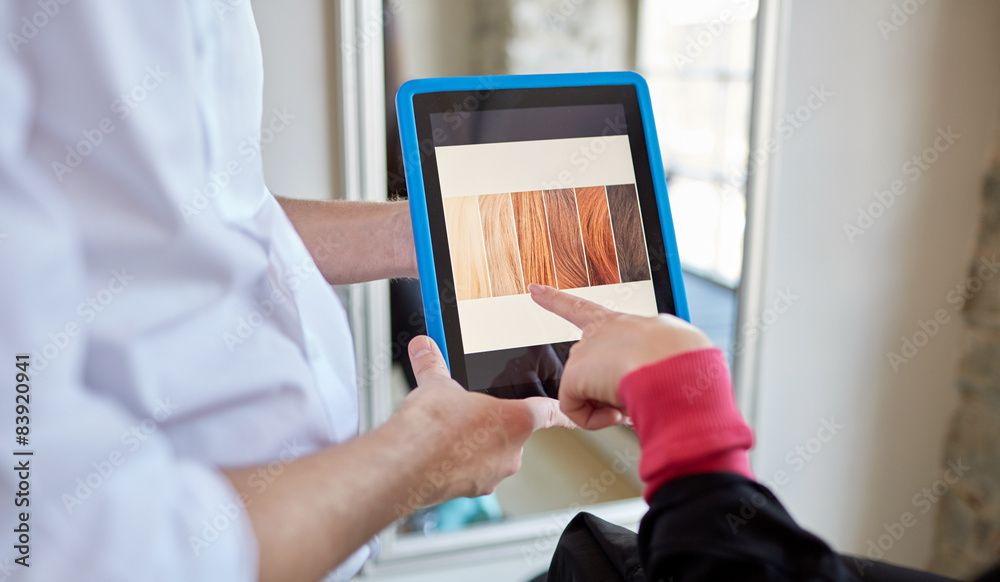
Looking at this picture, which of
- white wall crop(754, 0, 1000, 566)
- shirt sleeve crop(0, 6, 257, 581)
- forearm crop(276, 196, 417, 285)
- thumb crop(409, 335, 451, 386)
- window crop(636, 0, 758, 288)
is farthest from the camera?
white wall crop(754, 0, 1000, 566)

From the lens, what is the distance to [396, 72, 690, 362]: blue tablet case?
62 cm

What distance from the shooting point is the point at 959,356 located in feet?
5.45

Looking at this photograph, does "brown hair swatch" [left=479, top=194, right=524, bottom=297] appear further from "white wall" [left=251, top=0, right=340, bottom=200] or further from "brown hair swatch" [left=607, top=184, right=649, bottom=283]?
"white wall" [left=251, top=0, right=340, bottom=200]

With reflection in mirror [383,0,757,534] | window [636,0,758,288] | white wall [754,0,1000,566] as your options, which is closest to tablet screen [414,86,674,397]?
reflection in mirror [383,0,757,534]

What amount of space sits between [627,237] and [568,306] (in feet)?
0.33

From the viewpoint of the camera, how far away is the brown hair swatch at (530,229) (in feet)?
2.16

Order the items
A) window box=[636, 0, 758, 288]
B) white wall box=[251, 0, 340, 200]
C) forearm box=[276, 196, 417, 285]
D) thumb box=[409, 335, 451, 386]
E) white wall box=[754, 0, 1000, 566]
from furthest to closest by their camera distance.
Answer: white wall box=[754, 0, 1000, 566]
window box=[636, 0, 758, 288]
white wall box=[251, 0, 340, 200]
forearm box=[276, 196, 417, 285]
thumb box=[409, 335, 451, 386]

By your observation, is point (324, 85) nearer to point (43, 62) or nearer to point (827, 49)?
point (43, 62)

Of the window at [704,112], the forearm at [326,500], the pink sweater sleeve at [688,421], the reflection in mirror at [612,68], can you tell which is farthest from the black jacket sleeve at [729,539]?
the window at [704,112]

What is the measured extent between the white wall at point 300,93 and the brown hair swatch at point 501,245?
68 centimetres

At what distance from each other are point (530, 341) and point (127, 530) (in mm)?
371

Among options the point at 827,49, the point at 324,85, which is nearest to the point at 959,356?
the point at 827,49

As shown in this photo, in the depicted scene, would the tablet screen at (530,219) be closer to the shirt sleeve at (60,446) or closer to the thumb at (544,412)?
the thumb at (544,412)

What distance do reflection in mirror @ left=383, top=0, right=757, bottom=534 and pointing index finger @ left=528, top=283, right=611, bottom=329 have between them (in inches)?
25.6
